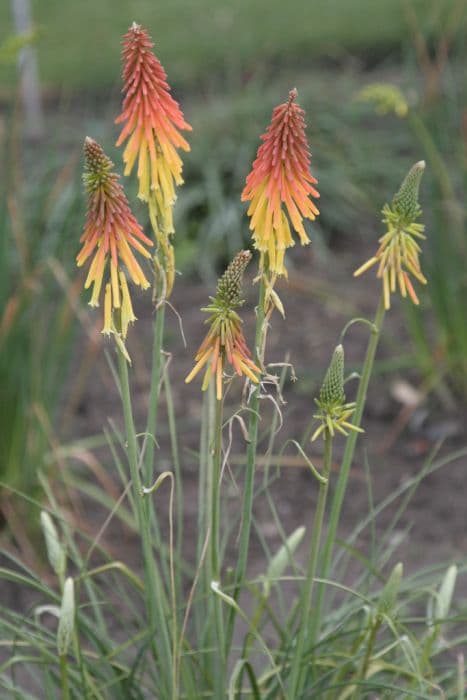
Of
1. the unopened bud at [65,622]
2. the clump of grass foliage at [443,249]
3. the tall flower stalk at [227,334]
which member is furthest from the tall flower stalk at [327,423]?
the clump of grass foliage at [443,249]

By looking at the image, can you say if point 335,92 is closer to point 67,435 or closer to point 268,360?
point 268,360

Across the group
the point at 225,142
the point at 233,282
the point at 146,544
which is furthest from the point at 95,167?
the point at 225,142

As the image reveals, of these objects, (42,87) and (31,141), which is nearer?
(31,141)

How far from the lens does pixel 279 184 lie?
60.7 inches

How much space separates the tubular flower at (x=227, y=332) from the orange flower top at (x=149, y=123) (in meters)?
0.14

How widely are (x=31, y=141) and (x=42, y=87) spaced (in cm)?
138

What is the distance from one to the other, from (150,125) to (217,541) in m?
0.71

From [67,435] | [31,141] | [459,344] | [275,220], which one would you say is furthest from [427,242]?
[31,141]

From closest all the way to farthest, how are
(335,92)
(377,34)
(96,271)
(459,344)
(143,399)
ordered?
(96,271) → (459,344) → (143,399) → (335,92) → (377,34)

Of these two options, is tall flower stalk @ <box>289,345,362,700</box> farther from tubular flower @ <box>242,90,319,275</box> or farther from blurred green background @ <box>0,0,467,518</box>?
blurred green background @ <box>0,0,467,518</box>

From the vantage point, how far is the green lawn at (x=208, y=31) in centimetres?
785

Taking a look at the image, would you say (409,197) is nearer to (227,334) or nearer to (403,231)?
(403,231)

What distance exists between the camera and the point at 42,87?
7613 mm

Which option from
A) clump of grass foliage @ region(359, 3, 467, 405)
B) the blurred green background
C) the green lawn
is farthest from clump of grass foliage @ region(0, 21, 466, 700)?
the green lawn
